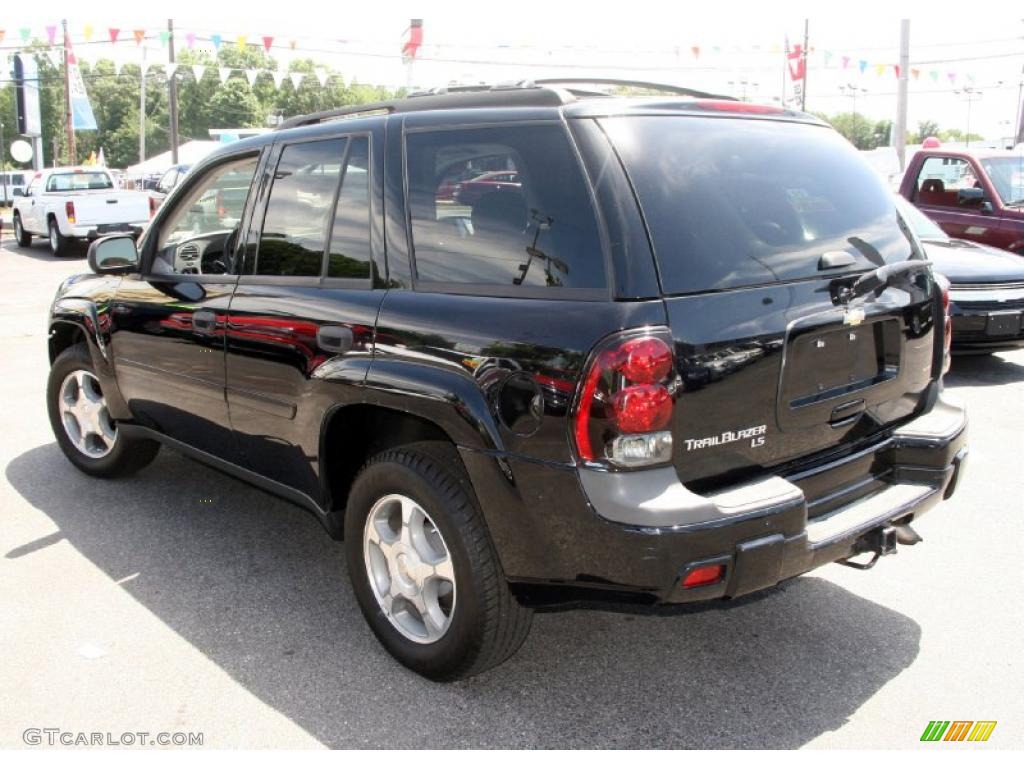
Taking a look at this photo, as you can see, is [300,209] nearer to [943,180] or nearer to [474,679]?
[474,679]

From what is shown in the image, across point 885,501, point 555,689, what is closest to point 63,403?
point 555,689

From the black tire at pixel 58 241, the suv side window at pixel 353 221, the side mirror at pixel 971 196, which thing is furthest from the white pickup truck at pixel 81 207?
the suv side window at pixel 353 221

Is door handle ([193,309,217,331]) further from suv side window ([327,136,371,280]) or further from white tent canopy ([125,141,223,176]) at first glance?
white tent canopy ([125,141,223,176])

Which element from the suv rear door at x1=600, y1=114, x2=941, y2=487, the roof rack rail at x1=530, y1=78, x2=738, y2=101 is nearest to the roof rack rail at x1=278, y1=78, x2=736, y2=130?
the roof rack rail at x1=530, y1=78, x2=738, y2=101

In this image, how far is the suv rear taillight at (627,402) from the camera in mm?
2594

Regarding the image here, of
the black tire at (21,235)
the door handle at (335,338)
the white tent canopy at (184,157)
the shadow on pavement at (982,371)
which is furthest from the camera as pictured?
the white tent canopy at (184,157)

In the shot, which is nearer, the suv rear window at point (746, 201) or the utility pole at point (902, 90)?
the suv rear window at point (746, 201)

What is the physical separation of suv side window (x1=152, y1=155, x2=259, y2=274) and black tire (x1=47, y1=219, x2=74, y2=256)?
16.4 metres

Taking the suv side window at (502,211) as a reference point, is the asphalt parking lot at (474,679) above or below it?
below

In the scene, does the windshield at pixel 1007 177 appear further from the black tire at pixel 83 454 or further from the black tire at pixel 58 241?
the black tire at pixel 58 241

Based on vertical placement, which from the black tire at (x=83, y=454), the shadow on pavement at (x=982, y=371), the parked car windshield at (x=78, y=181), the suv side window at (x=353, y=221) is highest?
the suv side window at (x=353, y=221)

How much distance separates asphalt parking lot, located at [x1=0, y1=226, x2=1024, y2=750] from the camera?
2.97 meters

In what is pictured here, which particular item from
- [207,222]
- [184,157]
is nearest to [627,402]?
[207,222]

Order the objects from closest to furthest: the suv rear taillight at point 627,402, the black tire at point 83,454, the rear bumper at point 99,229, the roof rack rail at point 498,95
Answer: the suv rear taillight at point 627,402
the roof rack rail at point 498,95
the black tire at point 83,454
the rear bumper at point 99,229
